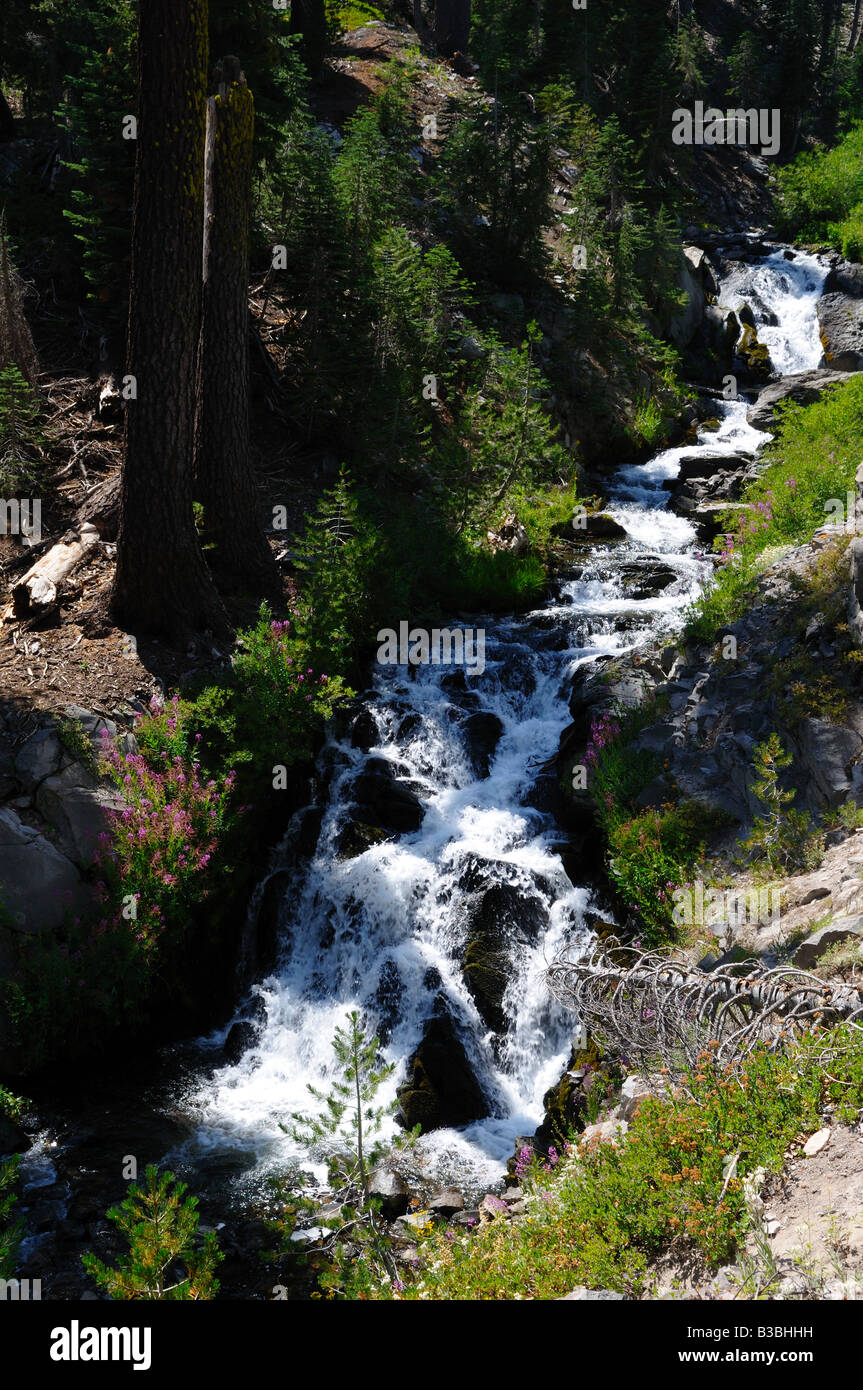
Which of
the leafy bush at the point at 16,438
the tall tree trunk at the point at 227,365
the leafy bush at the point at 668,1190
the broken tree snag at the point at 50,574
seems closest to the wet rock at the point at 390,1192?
the leafy bush at the point at 668,1190

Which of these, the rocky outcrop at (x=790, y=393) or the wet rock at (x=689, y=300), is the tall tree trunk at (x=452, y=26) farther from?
the rocky outcrop at (x=790, y=393)

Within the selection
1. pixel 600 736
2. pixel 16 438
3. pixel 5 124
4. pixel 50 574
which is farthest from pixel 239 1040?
pixel 5 124

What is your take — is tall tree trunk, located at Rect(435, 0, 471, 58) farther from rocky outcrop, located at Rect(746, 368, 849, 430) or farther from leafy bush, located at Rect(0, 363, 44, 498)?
leafy bush, located at Rect(0, 363, 44, 498)

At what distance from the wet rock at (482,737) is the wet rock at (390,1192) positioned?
4559 mm

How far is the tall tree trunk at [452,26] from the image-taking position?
2958cm

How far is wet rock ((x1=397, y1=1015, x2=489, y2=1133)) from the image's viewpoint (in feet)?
24.1

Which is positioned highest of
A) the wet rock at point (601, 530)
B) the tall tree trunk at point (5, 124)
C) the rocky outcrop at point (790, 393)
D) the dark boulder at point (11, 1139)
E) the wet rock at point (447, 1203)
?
the tall tree trunk at point (5, 124)

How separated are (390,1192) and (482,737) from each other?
5191 mm

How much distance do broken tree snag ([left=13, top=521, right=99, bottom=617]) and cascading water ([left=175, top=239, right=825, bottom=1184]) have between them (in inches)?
130

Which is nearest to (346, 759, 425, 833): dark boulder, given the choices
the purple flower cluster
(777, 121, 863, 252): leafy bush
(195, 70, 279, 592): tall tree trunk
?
the purple flower cluster

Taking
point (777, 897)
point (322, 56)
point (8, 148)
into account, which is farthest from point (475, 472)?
point (322, 56)

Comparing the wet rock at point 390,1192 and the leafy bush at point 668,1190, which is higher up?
the leafy bush at point 668,1190
